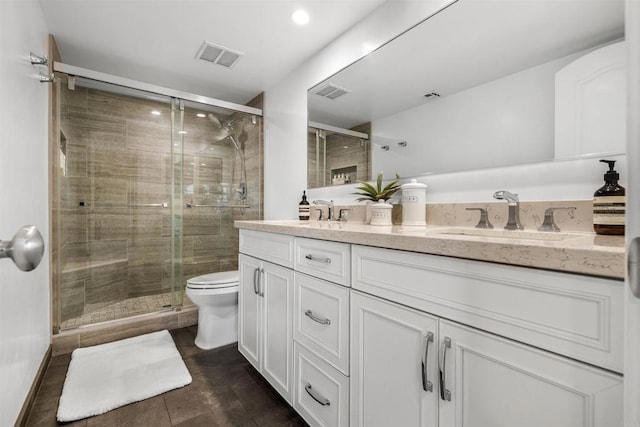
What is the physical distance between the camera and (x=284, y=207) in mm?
2643

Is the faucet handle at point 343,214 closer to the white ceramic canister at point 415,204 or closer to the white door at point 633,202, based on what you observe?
the white ceramic canister at point 415,204

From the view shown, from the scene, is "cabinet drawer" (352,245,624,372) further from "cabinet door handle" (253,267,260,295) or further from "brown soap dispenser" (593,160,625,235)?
"cabinet door handle" (253,267,260,295)

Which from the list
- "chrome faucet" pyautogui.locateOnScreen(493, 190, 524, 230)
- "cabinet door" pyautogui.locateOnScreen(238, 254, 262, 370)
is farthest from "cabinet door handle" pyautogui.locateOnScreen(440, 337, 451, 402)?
"cabinet door" pyautogui.locateOnScreen(238, 254, 262, 370)

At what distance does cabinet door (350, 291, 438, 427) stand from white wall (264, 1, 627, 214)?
733mm

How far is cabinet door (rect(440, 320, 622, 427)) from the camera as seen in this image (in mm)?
574

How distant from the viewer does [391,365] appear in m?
0.94

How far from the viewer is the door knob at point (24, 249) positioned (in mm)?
529

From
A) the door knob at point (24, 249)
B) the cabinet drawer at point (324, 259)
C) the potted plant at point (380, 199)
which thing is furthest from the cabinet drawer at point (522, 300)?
the door knob at point (24, 249)

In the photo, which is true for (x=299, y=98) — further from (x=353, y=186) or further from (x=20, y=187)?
(x=20, y=187)

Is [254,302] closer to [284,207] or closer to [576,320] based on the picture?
[284,207]

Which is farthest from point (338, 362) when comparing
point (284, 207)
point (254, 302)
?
point (284, 207)

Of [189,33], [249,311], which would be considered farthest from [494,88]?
[189,33]

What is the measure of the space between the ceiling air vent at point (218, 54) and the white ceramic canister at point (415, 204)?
5.62 feet

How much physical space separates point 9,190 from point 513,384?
186cm
